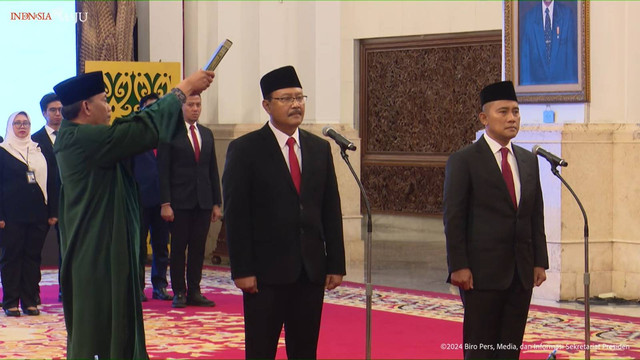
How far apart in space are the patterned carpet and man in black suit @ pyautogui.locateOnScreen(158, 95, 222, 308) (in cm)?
23

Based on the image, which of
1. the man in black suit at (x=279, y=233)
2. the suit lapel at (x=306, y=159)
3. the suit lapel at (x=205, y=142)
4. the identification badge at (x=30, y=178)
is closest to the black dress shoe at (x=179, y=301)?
the suit lapel at (x=205, y=142)

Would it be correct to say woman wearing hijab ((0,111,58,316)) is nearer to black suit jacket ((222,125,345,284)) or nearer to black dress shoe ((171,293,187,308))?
black dress shoe ((171,293,187,308))

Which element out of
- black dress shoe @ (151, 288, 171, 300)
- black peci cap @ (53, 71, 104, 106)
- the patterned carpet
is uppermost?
black peci cap @ (53, 71, 104, 106)

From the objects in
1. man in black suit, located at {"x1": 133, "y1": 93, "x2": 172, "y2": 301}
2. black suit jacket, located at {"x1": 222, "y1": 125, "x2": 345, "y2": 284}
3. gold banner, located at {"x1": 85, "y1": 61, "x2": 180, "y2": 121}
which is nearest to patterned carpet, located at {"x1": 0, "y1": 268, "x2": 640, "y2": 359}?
man in black suit, located at {"x1": 133, "y1": 93, "x2": 172, "y2": 301}

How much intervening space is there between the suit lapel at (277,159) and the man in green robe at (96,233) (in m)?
0.58

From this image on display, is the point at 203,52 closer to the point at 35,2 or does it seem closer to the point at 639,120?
the point at 35,2

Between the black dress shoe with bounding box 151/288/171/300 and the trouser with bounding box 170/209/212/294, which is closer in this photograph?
the trouser with bounding box 170/209/212/294

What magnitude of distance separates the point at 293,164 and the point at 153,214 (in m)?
4.70

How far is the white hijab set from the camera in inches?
348

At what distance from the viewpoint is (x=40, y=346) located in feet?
24.2

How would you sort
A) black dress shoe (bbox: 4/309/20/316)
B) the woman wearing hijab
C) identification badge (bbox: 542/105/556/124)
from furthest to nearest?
1. identification badge (bbox: 542/105/556/124)
2. the woman wearing hijab
3. black dress shoe (bbox: 4/309/20/316)

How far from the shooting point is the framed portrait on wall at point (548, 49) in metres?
9.48

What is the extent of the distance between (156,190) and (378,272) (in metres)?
3.05

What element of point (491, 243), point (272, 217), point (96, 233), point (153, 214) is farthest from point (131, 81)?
point (96, 233)
